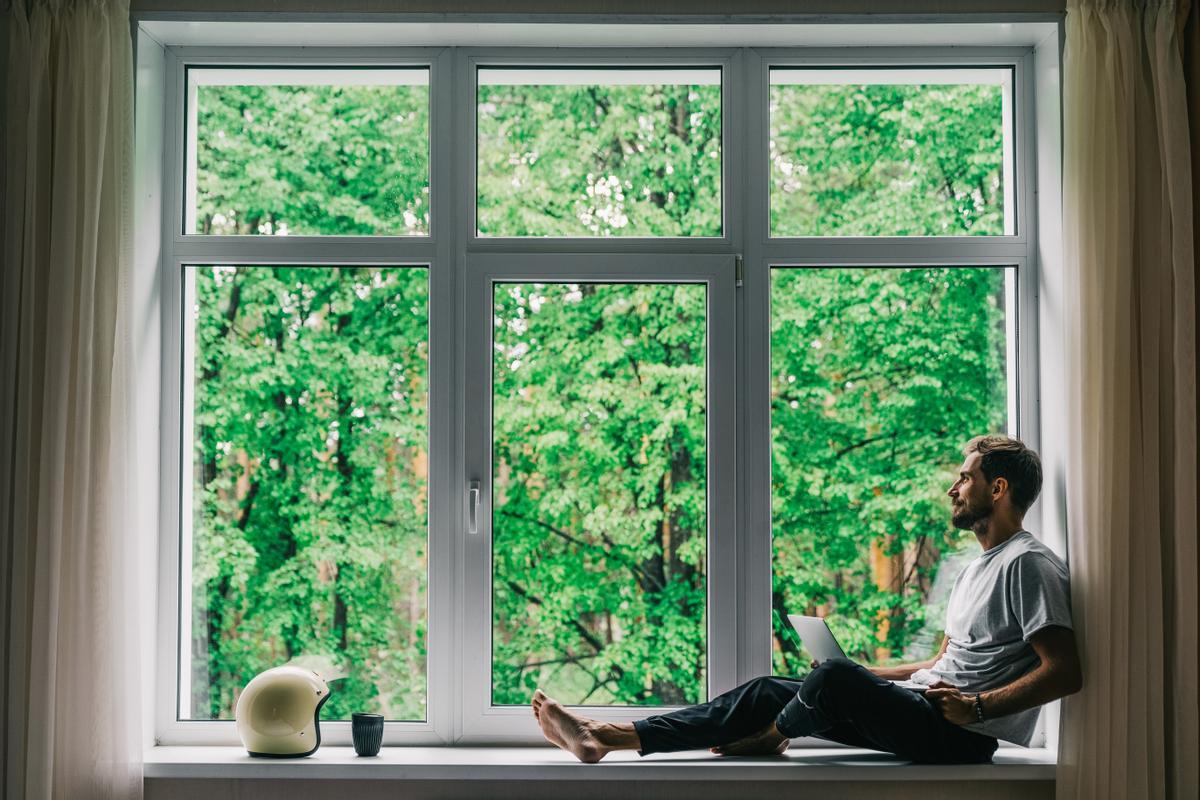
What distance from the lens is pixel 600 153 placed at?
8.92 ft

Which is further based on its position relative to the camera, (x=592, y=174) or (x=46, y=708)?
(x=592, y=174)

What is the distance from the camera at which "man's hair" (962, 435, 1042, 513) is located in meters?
2.45

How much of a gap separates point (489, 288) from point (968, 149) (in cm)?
133

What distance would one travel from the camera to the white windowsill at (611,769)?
2.39 m

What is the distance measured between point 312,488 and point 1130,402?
6.61 feet

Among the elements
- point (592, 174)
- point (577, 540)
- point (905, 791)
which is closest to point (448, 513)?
point (577, 540)

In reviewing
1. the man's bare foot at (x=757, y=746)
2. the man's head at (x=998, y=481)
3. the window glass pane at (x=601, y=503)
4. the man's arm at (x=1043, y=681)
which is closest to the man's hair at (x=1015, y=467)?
the man's head at (x=998, y=481)

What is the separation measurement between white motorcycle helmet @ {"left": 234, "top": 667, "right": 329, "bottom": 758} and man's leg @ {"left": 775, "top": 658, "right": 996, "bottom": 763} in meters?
1.12

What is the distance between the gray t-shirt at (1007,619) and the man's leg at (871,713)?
8cm

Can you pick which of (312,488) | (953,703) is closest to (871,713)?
(953,703)

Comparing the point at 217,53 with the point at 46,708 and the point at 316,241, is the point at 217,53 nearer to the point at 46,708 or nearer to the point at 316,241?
the point at 316,241

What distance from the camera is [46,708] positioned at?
7.58 ft

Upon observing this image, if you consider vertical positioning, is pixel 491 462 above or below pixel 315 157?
below

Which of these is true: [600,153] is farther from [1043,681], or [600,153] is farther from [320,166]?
[1043,681]
